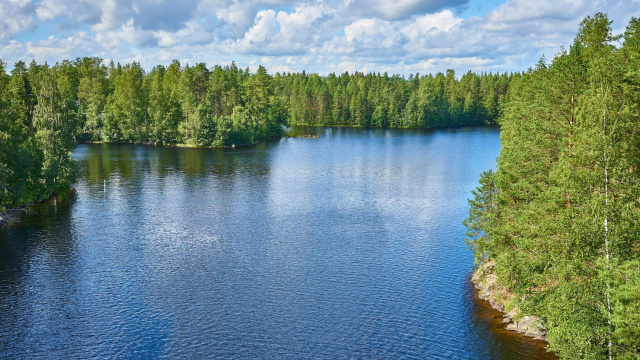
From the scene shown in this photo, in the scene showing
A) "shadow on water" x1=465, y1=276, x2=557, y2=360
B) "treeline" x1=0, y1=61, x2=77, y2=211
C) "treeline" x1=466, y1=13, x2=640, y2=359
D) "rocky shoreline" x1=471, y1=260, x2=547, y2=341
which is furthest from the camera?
"treeline" x1=0, y1=61, x2=77, y2=211

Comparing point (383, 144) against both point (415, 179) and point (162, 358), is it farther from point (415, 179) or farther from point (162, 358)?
point (162, 358)

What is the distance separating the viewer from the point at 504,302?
4403cm

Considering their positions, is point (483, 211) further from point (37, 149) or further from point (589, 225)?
point (37, 149)

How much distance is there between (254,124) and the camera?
165 meters

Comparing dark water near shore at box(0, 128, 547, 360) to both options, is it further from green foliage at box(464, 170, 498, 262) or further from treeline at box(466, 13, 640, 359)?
treeline at box(466, 13, 640, 359)

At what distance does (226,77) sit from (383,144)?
61.1 m

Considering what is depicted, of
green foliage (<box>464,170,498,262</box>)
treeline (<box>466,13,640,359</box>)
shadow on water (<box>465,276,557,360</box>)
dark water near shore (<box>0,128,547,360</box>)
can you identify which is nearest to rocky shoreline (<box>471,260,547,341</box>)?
shadow on water (<box>465,276,557,360</box>)

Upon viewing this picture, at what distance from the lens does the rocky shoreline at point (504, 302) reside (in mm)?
39219

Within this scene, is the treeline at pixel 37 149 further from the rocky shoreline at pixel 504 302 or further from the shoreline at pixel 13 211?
the rocky shoreline at pixel 504 302

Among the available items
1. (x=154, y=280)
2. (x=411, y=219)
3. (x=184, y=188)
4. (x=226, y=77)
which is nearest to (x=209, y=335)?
(x=154, y=280)

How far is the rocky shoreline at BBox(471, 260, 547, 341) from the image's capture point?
39.2m

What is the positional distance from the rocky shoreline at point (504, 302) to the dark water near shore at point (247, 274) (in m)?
1.18

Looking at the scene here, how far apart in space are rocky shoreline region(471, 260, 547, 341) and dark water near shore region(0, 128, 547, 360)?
118cm

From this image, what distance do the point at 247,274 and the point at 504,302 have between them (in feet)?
83.1
